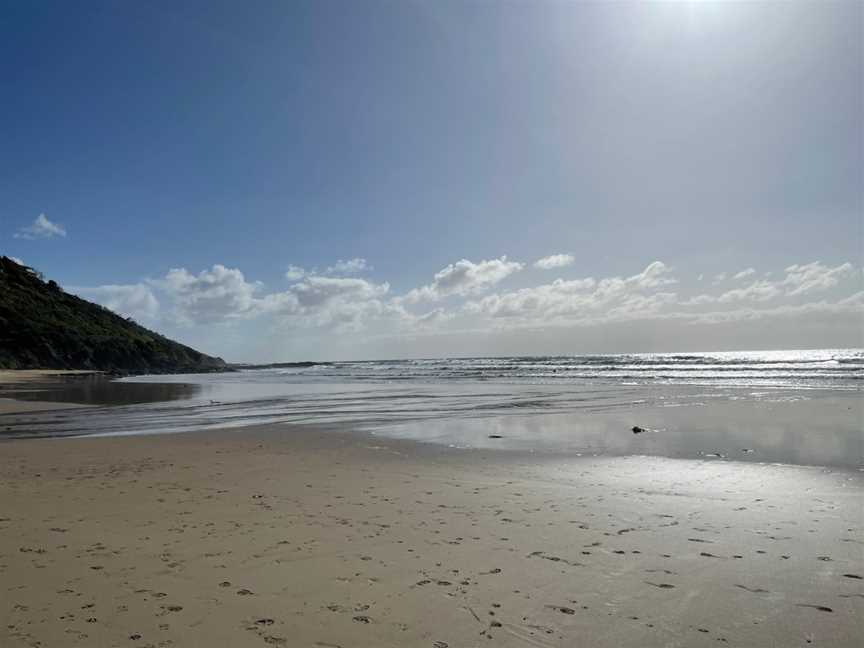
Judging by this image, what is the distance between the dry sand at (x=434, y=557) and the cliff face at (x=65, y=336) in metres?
70.6

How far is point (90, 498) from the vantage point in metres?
9.03

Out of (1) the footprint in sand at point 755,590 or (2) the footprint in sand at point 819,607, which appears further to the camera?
(1) the footprint in sand at point 755,590

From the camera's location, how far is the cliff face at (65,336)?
6738 centimetres

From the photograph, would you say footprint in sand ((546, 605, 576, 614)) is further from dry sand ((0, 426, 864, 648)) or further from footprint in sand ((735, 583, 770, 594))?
footprint in sand ((735, 583, 770, 594))

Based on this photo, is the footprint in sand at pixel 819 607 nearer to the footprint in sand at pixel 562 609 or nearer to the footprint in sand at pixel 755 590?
the footprint in sand at pixel 755 590

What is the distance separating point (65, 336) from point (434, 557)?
83304mm

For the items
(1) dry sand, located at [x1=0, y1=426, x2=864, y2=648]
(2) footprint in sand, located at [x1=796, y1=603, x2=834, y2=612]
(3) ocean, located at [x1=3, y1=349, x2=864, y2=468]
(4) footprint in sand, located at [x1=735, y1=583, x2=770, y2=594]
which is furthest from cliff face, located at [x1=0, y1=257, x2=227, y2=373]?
(2) footprint in sand, located at [x1=796, y1=603, x2=834, y2=612]

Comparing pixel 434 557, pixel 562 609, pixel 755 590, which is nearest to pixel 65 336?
pixel 434 557

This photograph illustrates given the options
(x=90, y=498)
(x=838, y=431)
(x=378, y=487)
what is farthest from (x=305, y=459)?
(x=838, y=431)

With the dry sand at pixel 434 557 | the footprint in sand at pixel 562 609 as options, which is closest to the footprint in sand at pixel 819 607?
the dry sand at pixel 434 557

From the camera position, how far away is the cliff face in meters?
67.4

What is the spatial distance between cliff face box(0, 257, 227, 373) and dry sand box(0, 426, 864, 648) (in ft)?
231

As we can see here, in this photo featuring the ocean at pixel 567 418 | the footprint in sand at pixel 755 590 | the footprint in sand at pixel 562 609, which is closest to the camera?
the footprint in sand at pixel 562 609

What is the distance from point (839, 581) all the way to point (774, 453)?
8331 millimetres
